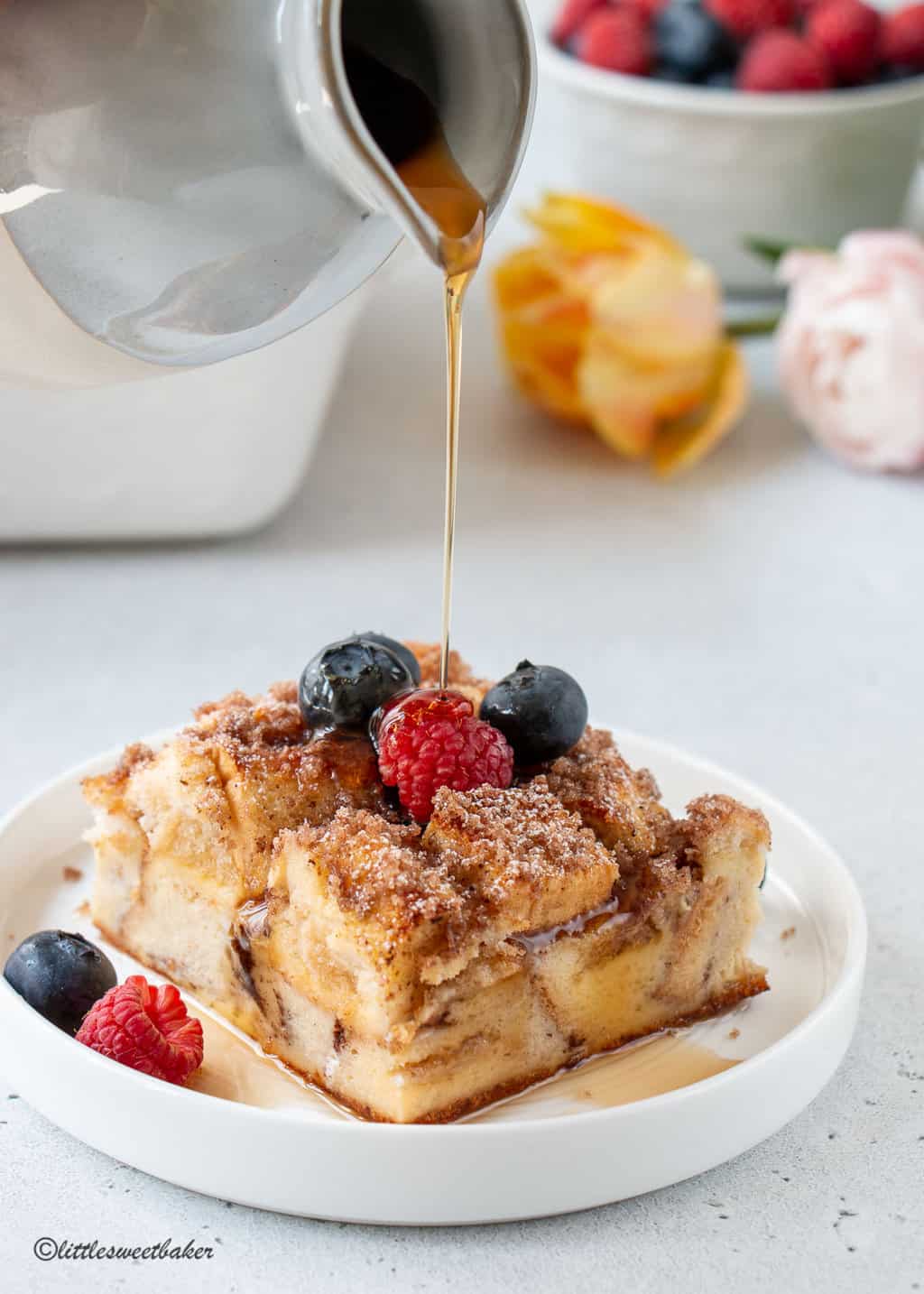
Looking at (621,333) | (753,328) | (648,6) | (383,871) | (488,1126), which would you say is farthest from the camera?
(648,6)

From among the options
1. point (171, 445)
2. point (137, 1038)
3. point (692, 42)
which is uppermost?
point (692, 42)

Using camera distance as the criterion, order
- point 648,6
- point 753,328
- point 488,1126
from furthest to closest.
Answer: point 648,6 < point 753,328 < point 488,1126

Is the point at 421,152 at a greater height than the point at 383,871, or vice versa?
the point at 421,152

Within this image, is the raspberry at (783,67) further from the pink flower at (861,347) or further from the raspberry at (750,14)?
the pink flower at (861,347)

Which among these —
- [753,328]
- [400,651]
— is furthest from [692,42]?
[400,651]

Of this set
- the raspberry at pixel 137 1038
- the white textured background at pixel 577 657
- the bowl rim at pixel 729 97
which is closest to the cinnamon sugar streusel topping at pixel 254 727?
the raspberry at pixel 137 1038

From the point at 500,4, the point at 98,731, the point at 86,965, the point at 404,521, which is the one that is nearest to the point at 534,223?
the point at 404,521

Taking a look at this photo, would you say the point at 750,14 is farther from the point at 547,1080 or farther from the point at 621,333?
the point at 547,1080
